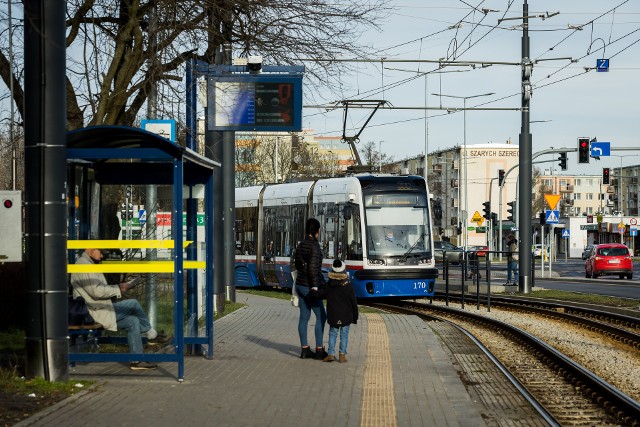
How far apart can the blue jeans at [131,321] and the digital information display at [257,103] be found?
524cm

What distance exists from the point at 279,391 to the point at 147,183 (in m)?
3.83

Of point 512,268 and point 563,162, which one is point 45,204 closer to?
point 512,268

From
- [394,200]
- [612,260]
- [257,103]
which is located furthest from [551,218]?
[257,103]

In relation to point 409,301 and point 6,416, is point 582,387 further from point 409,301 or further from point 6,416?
point 409,301

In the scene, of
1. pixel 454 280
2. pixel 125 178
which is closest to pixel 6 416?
pixel 125 178

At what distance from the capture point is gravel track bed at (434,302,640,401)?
13617mm

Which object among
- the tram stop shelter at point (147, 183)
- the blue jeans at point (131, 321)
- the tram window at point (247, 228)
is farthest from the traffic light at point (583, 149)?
the blue jeans at point (131, 321)

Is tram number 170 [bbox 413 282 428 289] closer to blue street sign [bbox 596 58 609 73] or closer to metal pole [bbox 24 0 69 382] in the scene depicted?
blue street sign [bbox 596 58 609 73]

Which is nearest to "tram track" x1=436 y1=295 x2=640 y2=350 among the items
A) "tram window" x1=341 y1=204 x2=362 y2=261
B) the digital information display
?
"tram window" x1=341 y1=204 x2=362 y2=261

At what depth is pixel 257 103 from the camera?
54.8 ft

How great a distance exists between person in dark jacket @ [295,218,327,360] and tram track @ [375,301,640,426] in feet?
8.24

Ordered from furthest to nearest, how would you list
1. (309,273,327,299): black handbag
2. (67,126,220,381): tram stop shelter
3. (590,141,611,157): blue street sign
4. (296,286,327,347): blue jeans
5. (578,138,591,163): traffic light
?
(590,141,611,157): blue street sign, (578,138,591,163): traffic light, (296,286,327,347): blue jeans, (309,273,327,299): black handbag, (67,126,220,381): tram stop shelter

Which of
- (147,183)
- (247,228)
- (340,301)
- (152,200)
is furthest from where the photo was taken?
(247,228)

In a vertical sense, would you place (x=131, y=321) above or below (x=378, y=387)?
above
